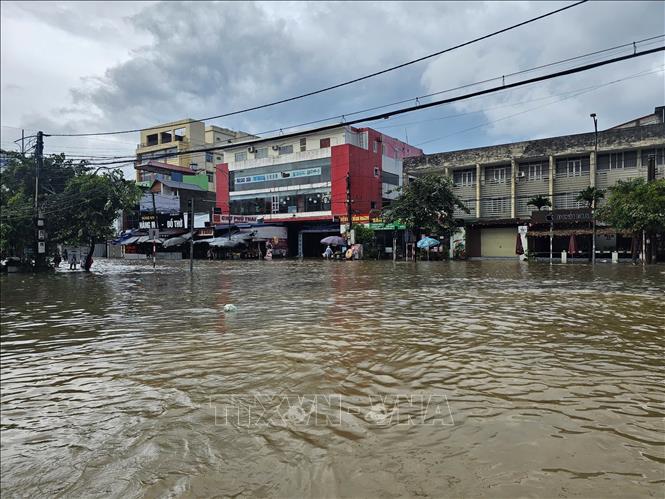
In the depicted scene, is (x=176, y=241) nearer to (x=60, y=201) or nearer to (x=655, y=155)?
(x=60, y=201)

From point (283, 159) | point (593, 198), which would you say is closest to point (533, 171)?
point (593, 198)

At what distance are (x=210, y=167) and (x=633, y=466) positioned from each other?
65921 mm

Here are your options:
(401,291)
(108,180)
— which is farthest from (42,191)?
(401,291)

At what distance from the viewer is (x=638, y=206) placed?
27203mm

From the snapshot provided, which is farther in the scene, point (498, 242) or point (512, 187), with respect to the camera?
point (498, 242)

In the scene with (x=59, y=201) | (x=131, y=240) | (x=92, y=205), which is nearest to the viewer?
(x=59, y=201)

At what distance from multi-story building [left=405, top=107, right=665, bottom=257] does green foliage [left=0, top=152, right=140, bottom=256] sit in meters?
27.1

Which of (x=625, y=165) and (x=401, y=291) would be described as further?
(x=625, y=165)

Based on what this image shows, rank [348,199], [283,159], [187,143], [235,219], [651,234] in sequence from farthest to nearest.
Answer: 1. [187,143]
2. [283,159]
3. [235,219]
4. [348,199]
5. [651,234]

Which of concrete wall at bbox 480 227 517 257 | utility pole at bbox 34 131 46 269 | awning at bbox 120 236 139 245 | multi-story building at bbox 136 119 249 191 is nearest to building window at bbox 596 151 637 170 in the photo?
concrete wall at bbox 480 227 517 257

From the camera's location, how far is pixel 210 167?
212 feet

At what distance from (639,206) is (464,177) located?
15766 mm

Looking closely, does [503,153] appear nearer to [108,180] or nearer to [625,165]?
[625,165]

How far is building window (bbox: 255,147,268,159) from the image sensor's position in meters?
48.6
